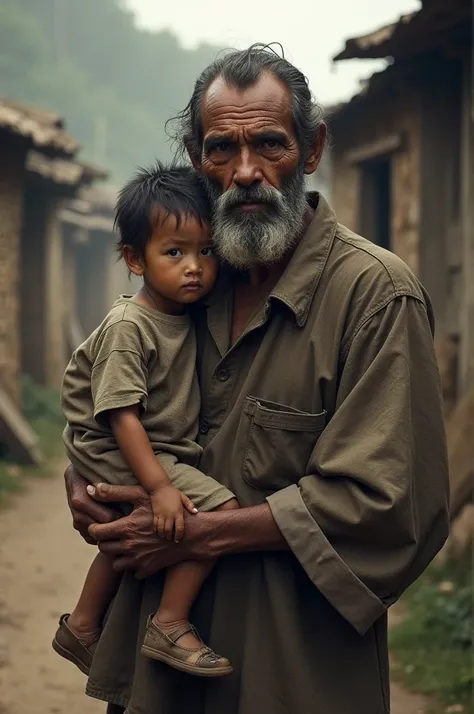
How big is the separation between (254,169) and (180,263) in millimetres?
317

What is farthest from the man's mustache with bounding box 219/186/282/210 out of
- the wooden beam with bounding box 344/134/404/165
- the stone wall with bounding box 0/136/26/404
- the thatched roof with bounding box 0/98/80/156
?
the stone wall with bounding box 0/136/26/404

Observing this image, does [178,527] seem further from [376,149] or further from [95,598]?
[376,149]

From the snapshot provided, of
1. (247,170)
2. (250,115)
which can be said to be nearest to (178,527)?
(247,170)

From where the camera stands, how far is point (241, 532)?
2193 millimetres

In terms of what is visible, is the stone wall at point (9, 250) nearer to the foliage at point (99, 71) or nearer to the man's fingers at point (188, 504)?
the man's fingers at point (188, 504)

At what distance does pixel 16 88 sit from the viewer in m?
46.8

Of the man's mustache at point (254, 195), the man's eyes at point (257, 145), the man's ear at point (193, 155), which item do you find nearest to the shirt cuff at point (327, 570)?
the man's mustache at point (254, 195)

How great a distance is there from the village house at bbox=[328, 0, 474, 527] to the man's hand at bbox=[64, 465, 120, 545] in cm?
428

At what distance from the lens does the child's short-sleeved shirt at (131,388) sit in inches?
91.5

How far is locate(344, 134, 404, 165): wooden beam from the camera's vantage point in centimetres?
844

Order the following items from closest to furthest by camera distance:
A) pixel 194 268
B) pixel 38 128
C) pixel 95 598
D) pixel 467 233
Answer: pixel 194 268 < pixel 95 598 < pixel 467 233 < pixel 38 128

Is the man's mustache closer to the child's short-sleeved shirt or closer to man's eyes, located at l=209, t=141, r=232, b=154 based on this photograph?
man's eyes, located at l=209, t=141, r=232, b=154

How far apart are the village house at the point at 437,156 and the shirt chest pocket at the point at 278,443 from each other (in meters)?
4.28

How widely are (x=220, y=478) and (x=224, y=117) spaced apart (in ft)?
2.92
